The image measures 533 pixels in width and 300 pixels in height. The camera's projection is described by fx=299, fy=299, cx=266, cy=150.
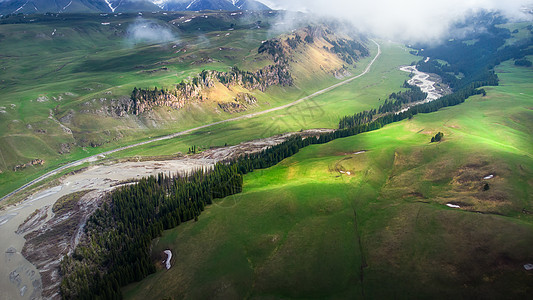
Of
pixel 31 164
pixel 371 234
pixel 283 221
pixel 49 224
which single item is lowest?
pixel 371 234

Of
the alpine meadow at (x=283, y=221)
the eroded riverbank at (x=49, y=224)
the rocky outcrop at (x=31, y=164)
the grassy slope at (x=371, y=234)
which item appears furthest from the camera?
the rocky outcrop at (x=31, y=164)

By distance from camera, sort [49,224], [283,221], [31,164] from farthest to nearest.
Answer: [31,164], [49,224], [283,221]

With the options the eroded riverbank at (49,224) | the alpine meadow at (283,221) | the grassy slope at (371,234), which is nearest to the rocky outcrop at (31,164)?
the alpine meadow at (283,221)

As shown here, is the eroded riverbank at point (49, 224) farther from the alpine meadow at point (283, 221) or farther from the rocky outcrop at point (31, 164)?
the rocky outcrop at point (31, 164)

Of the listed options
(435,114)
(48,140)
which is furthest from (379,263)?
(48,140)

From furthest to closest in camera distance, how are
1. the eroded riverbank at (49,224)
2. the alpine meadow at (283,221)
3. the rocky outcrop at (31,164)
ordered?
1. the rocky outcrop at (31,164)
2. the eroded riverbank at (49,224)
3. the alpine meadow at (283,221)

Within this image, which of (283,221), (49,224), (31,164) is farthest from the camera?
(31,164)

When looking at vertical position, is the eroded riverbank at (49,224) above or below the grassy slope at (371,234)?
above

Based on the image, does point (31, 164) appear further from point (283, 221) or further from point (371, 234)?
point (371, 234)

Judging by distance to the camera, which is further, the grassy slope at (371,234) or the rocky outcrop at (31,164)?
the rocky outcrop at (31,164)

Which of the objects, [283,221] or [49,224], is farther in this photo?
[49,224]

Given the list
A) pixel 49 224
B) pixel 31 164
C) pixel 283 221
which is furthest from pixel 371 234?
pixel 31 164
